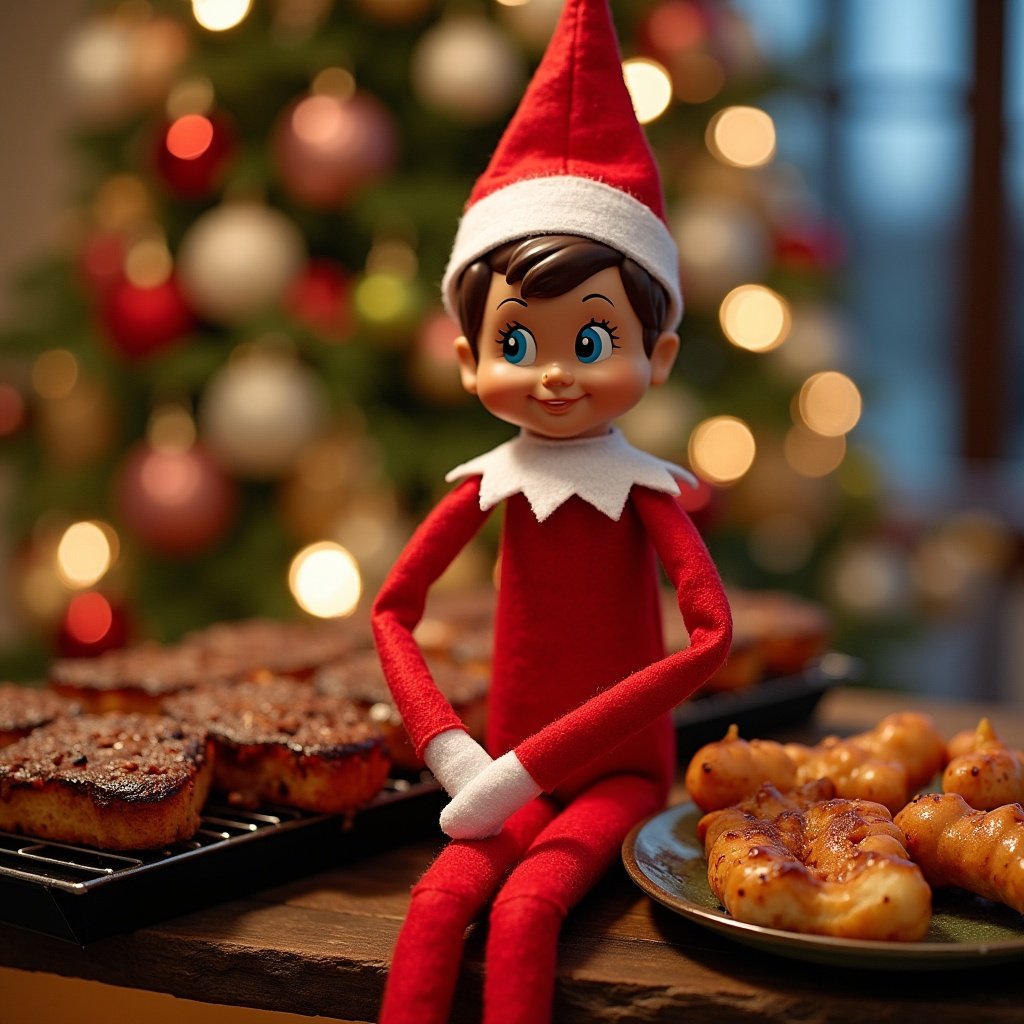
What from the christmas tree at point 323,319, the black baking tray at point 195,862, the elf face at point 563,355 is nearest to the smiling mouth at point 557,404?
the elf face at point 563,355

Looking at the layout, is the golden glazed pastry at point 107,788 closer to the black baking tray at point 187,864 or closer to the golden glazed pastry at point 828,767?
the black baking tray at point 187,864

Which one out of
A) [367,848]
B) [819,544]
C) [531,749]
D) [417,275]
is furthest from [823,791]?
[819,544]

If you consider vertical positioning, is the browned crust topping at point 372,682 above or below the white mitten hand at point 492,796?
above

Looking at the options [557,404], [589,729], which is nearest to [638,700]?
[589,729]

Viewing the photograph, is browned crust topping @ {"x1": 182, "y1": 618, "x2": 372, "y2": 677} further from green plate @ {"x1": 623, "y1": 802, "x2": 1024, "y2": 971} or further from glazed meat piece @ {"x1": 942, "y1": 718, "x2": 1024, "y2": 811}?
glazed meat piece @ {"x1": 942, "y1": 718, "x2": 1024, "y2": 811}

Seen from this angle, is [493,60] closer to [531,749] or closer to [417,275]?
[417,275]

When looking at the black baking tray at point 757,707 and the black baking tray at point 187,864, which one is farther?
the black baking tray at point 757,707

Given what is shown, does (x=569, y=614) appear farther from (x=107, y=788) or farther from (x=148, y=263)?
(x=148, y=263)

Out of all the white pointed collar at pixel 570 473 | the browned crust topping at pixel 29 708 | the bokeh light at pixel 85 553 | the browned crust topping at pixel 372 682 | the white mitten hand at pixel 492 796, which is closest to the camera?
the white mitten hand at pixel 492 796
